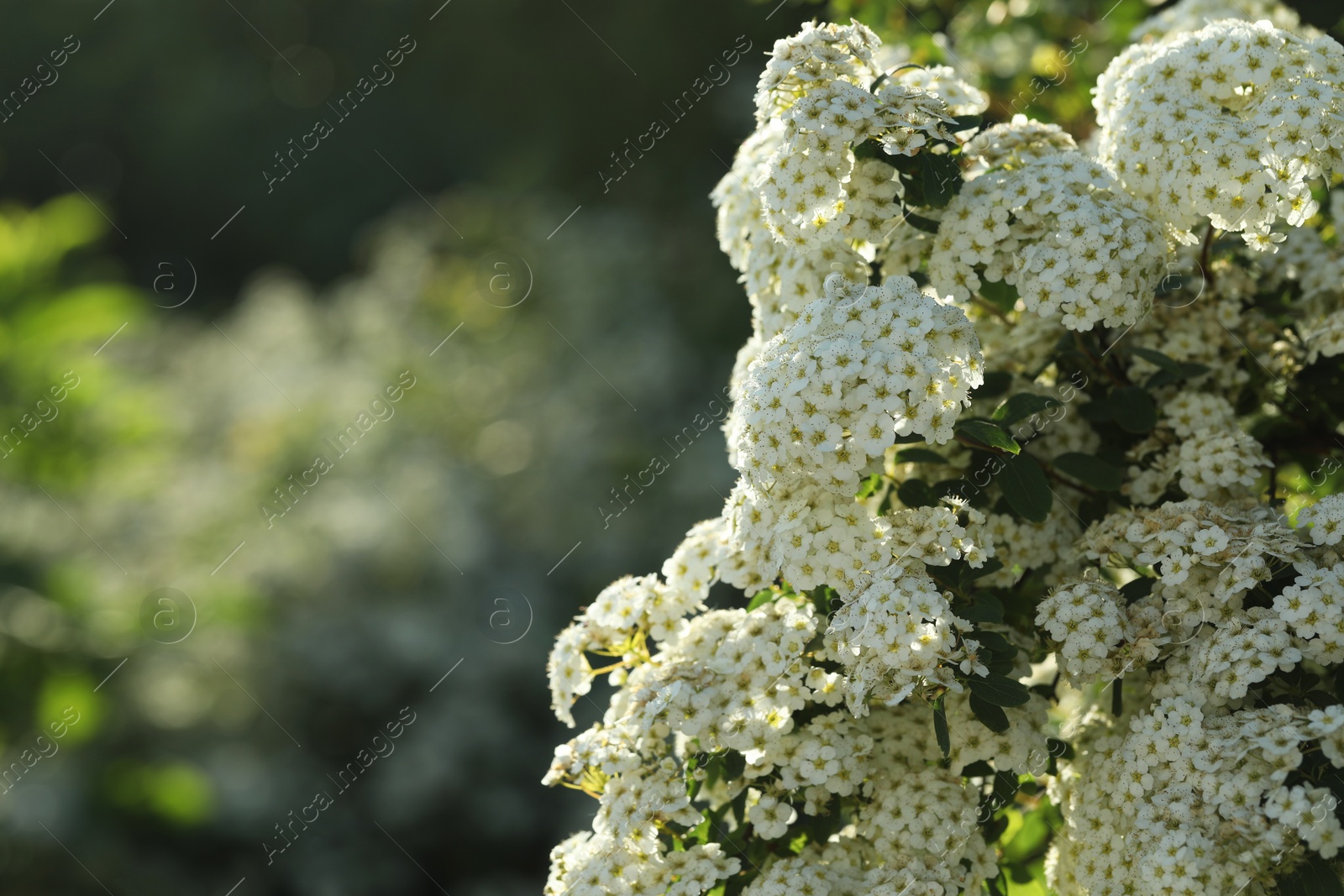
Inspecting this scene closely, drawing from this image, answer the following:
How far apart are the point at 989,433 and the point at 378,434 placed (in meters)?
6.33

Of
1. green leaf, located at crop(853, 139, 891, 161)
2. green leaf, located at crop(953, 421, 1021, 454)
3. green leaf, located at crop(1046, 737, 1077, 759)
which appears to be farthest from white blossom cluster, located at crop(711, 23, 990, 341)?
green leaf, located at crop(1046, 737, 1077, 759)

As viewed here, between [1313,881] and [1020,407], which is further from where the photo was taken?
[1020,407]

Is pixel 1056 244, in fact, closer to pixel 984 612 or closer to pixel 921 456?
pixel 921 456

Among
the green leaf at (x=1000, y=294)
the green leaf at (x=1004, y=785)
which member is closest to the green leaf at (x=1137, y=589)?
the green leaf at (x=1004, y=785)

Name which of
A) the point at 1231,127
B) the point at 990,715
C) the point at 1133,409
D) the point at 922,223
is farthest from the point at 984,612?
the point at 1231,127

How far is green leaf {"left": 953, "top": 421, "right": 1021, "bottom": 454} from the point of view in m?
1.68

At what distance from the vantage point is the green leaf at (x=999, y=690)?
166 cm

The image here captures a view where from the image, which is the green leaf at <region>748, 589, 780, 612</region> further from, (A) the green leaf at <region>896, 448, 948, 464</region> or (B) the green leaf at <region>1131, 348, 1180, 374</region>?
(B) the green leaf at <region>1131, 348, 1180, 374</region>

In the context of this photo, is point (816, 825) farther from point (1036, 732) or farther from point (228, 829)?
point (228, 829)

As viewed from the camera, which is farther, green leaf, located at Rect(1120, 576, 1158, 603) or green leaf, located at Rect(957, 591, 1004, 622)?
green leaf, located at Rect(1120, 576, 1158, 603)

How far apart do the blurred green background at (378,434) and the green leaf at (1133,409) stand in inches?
48.4

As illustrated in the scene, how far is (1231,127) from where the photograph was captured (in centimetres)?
190

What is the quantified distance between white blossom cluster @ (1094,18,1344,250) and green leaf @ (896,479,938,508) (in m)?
0.68

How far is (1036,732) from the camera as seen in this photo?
1828 mm
